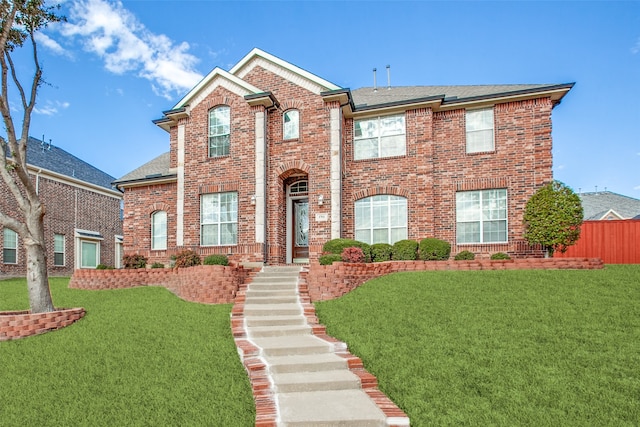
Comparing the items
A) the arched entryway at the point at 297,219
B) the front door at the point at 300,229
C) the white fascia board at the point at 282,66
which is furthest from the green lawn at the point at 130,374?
the white fascia board at the point at 282,66

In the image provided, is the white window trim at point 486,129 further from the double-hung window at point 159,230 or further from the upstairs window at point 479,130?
the double-hung window at point 159,230

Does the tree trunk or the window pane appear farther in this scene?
the window pane

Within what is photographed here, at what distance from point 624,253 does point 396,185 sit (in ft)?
30.6

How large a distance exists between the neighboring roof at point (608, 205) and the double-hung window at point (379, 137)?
2346 centimetres

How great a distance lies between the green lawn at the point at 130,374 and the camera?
14.2ft

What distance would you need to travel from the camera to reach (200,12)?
12000 millimetres

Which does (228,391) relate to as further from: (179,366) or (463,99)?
(463,99)

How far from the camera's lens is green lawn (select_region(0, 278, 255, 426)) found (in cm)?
434

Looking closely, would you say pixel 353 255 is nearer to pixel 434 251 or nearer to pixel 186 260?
pixel 434 251

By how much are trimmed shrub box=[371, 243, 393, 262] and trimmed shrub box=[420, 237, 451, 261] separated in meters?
0.97

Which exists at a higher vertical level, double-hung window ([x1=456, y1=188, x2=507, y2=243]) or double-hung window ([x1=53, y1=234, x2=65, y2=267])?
double-hung window ([x1=456, y1=188, x2=507, y2=243])

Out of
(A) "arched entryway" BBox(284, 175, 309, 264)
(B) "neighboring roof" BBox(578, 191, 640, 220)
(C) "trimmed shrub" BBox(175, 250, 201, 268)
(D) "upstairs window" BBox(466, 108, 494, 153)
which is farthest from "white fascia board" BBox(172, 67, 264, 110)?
(B) "neighboring roof" BBox(578, 191, 640, 220)

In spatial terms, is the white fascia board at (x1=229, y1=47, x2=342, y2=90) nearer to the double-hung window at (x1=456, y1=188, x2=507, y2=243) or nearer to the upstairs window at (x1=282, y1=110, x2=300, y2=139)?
the upstairs window at (x1=282, y1=110, x2=300, y2=139)

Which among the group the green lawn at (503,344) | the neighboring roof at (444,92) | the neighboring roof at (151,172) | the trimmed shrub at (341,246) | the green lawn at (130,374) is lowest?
the green lawn at (130,374)
